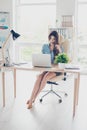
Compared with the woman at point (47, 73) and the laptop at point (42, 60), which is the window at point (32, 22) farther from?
the laptop at point (42, 60)

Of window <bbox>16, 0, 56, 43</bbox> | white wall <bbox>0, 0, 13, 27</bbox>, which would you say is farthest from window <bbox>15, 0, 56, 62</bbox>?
white wall <bbox>0, 0, 13, 27</bbox>

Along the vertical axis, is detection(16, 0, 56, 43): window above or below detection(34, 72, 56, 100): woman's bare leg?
above

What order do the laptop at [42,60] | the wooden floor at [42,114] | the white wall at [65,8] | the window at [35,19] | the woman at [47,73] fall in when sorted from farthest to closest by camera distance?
the window at [35,19]
the white wall at [65,8]
the woman at [47,73]
the laptop at [42,60]
the wooden floor at [42,114]

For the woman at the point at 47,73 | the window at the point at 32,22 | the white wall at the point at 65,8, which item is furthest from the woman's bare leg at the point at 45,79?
the window at the point at 32,22

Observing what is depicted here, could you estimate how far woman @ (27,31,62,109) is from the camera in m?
3.87

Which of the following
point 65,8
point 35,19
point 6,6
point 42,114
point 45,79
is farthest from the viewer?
point 35,19

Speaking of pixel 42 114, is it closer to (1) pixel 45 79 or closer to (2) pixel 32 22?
(1) pixel 45 79

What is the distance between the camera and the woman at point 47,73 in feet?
12.7

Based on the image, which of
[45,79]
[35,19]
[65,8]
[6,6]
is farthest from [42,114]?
[6,6]

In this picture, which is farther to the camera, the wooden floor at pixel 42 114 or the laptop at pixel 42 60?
the laptop at pixel 42 60

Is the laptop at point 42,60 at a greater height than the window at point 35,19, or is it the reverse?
the window at point 35,19

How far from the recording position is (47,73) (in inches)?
155

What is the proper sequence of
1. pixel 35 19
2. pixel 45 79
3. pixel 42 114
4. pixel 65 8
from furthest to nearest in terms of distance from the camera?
pixel 35 19 → pixel 65 8 → pixel 45 79 → pixel 42 114

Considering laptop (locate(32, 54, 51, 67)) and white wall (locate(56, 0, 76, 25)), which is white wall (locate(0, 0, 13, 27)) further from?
laptop (locate(32, 54, 51, 67))
